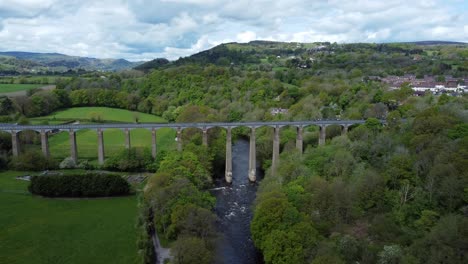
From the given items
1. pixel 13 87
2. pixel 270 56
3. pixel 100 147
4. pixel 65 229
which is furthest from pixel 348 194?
pixel 270 56

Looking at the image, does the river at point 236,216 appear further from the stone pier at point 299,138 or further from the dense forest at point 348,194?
the stone pier at point 299,138

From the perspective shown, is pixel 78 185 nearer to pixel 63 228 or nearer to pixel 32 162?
pixel 63 228

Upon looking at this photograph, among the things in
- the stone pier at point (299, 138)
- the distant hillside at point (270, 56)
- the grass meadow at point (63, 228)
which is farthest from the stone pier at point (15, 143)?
the distant hillside at point (270, 56)

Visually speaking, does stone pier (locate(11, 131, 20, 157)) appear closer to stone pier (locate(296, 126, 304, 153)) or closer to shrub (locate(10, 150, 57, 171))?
shrub (locate(10, 150, 57, 171))

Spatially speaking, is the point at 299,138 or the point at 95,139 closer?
the point at 299,138

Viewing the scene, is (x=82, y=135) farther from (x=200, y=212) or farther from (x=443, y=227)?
(x=443, y=227)
